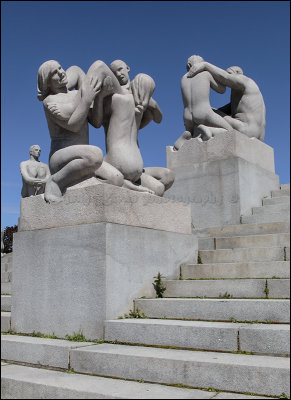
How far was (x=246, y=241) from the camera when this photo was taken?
19.4 ft

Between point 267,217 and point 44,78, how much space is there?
13.8 feet

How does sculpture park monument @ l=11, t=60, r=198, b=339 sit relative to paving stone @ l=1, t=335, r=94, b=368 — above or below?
above

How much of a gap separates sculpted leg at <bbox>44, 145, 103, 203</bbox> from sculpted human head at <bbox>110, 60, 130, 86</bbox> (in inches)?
50.6

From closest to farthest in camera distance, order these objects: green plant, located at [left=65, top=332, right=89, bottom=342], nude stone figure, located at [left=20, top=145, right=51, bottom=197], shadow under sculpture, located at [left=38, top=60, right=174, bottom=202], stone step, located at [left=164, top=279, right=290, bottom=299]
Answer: stone step, located at [left=164, top=279, right=290, bottom=299]
green plant, located at [left=65, top=332, right=89, bottom=342]
shadow under sculpture, located at [left=38, top=60, right=174, bottom=202]
nude stone figure, located at [left=20, top=145, right=51, bottom=197]

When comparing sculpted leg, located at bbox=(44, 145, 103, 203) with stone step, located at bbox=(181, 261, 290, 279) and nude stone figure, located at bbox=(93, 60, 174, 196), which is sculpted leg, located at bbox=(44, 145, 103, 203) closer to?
nude stone figure, located at bbox=(93, 60, 174, 196)

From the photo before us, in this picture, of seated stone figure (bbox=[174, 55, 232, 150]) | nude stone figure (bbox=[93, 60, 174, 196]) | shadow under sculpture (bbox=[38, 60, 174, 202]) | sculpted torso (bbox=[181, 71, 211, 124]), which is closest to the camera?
shadow under sculpture (bbox=[38, 60, 174, 202])

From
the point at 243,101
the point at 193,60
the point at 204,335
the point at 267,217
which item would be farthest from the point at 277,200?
the point at 204,335

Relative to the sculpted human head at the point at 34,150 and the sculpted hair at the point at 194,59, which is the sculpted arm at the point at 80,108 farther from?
the sculpted human head at the point at 34,150

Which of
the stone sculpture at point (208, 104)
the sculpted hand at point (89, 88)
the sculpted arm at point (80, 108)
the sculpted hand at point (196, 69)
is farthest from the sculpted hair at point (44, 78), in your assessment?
the sculpted hand at point (196, 69)

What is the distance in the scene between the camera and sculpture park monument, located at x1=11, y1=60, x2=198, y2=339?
4.63 metres

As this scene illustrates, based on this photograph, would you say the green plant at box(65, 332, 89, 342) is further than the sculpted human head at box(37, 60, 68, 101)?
No

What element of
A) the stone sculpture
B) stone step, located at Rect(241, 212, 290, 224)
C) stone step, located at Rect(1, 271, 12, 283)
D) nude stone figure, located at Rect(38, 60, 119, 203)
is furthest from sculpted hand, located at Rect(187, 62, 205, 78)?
stone step, located at Rect(1, 271, 12, 283)

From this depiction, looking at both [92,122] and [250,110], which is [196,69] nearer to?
[250,110]

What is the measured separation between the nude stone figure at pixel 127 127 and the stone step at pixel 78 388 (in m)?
2.37
